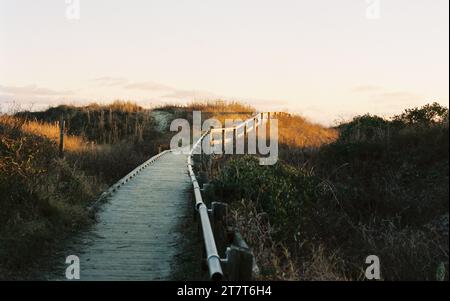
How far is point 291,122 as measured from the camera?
37.5 meters

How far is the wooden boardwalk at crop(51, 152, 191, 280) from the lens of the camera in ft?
28.1

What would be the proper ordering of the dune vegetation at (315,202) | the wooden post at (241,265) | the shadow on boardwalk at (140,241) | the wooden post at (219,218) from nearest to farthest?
the wooden post at (241,265) < the shadow on boardwalk at (140,241) < the dune vegetation at (315,202) < the wooden post at (219,218)

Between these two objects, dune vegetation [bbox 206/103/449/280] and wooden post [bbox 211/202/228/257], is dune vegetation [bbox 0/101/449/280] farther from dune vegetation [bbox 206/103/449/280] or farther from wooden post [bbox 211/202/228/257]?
wooden post [bbox 211/202/228/257]

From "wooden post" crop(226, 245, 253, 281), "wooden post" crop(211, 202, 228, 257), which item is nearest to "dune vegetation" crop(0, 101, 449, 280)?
"wooden post" crop(211, 202, 228, 257)

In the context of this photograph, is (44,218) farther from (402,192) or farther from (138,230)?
(402,192)

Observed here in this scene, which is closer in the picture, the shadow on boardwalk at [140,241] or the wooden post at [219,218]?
the shadow on boardwalk at [140,241]

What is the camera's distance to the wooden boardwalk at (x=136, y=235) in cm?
856

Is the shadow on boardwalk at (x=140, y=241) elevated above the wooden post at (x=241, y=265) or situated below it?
below

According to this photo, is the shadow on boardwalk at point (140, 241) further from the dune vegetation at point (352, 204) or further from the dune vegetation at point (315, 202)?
the dune vegetation at point (352, 204)

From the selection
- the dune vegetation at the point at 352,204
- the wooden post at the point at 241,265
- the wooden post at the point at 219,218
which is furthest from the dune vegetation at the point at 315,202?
the wooden post at the point at 241,265

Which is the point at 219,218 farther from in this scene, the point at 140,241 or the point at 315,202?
the point at 315,202

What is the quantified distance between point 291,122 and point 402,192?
2466 centimetres

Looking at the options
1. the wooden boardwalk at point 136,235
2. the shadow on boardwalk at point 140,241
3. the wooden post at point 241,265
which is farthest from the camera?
the wooden boardwalk at point 136,235

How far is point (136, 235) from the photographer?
1067cm
